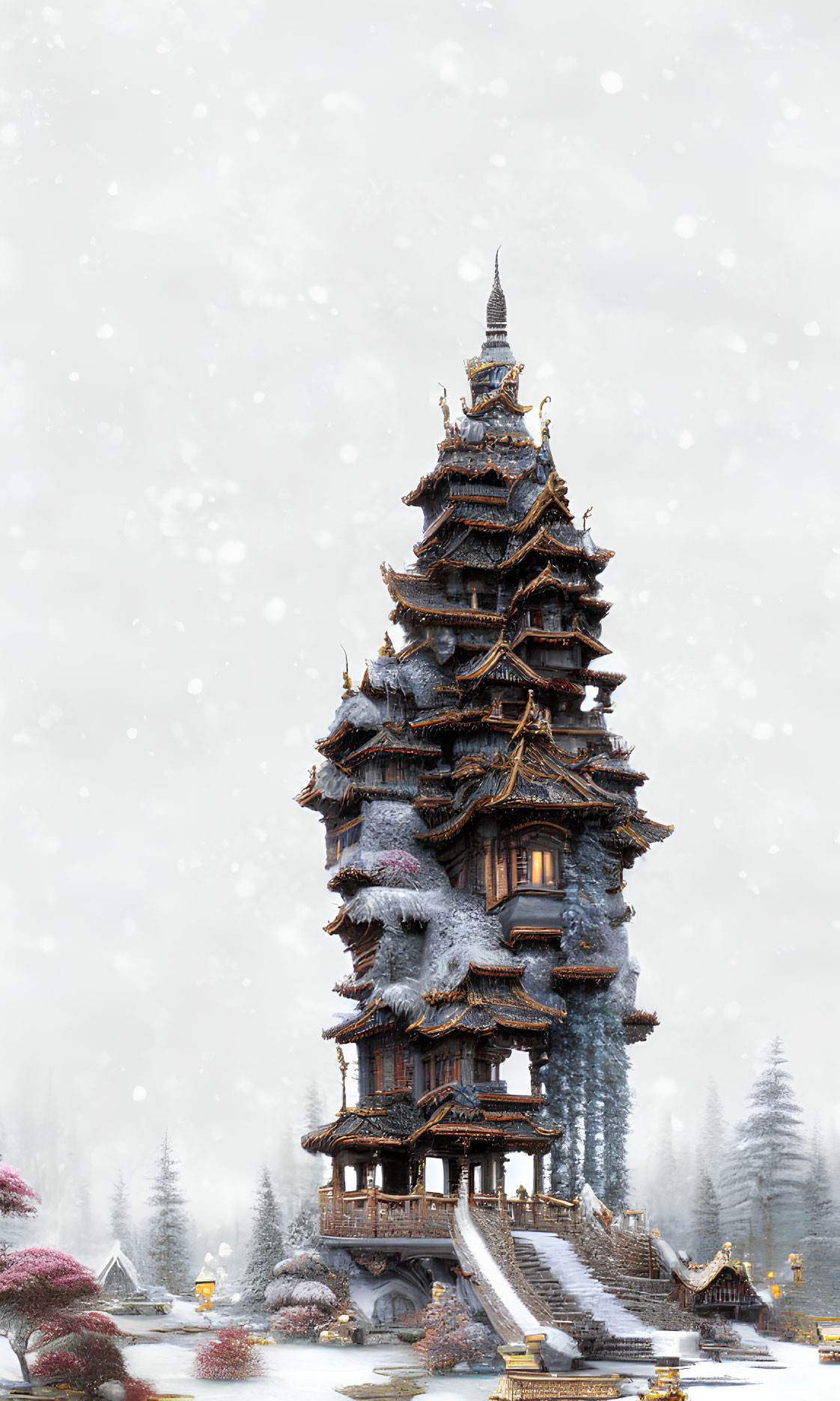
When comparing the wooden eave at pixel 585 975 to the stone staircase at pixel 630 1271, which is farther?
the wooden eave at pixel 585 975

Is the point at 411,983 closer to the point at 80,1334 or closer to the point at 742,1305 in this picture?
the point at 742,1305

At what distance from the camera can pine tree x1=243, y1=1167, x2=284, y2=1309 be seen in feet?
126

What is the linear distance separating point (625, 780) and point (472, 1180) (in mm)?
13951

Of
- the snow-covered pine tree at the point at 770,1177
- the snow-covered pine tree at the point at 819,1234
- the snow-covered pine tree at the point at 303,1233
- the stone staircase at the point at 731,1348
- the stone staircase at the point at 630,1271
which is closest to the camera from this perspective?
the stone staircase at the point at 731,1348

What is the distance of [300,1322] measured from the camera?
3394cm

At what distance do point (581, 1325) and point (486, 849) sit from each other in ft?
56.7

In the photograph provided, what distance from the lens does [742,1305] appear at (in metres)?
32.7

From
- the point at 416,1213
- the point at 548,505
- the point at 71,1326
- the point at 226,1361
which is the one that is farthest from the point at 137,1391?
the point at 548,505

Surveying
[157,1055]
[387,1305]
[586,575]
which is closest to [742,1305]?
[387,1305]

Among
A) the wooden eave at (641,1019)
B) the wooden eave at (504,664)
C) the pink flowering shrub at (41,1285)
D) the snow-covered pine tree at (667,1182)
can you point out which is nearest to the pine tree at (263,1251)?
the wooden eave at (641,1019)

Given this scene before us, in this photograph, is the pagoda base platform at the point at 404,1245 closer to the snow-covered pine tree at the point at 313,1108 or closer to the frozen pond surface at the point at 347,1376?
the frozen pond surface at the point at 347,1376

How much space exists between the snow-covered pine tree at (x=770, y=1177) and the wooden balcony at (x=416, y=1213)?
67.0ft

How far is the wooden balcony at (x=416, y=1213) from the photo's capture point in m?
33.0

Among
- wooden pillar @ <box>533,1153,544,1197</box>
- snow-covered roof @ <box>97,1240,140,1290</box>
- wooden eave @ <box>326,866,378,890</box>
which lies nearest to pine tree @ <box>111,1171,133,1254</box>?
snow-covered roof @ <box>97,1240,140,1290</box>
